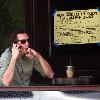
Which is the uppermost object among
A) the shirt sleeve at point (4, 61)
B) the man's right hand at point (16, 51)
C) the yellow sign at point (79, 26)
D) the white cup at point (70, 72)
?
the yellow sign at point (79, 26)

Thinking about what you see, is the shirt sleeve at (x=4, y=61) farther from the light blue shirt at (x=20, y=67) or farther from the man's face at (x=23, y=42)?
the man's face at (x=23, y=42)

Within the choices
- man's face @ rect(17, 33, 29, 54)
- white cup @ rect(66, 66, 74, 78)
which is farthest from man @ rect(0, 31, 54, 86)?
white cup @ rect(66, 66, 74, 78)

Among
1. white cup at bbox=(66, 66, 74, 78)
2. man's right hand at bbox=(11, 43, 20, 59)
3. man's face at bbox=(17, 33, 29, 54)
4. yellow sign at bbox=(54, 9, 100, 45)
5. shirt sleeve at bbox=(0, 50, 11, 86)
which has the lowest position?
white cup at bbox=(66, 66, 74, 78)

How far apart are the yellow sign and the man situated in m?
0.48

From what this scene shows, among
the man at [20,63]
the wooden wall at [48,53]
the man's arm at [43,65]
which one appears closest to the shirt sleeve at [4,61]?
the man at [20,63]

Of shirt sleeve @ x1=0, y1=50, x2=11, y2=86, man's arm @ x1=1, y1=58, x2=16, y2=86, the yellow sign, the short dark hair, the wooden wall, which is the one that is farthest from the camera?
the wooden wall

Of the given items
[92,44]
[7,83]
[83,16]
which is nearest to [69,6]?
[83,16]

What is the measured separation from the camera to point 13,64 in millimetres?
3748

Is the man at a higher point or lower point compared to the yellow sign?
lower

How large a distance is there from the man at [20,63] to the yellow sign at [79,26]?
1.58ft

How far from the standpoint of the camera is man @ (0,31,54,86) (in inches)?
145

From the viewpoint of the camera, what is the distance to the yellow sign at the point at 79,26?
4266mm

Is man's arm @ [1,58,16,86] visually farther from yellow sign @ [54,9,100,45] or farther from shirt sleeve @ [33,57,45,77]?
yellow sign @ [54,9,100,45]

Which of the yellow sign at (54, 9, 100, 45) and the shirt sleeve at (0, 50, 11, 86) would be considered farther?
the yellow sign at (54, 9, 100, 45)
